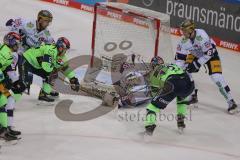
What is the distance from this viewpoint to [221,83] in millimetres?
9977

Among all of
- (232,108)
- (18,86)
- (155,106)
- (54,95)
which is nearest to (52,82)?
(54,95)

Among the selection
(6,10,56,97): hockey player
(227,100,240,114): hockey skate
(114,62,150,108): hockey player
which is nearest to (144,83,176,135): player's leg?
(114,62,150,108): hockey player

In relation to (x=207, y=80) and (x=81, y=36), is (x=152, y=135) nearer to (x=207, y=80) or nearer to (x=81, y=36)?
(x=207, y=80)

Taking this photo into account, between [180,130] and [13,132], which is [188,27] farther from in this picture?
[13,132]

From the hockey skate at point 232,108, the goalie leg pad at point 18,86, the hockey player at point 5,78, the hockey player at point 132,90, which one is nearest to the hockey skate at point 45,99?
the goalie leg pad at point 18,86

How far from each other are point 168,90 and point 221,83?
1756 mm

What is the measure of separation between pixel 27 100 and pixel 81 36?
11.7 ft

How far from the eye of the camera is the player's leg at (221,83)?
9992mm

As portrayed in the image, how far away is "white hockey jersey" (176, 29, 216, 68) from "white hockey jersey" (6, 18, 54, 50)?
2.10 metres

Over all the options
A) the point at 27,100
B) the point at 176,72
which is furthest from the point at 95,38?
the point at 176,72

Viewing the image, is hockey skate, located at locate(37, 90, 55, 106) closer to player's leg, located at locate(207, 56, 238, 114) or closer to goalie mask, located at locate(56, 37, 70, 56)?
goalie mask, located at locate(56, 37, 70, 56)

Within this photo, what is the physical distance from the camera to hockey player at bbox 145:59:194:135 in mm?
8445

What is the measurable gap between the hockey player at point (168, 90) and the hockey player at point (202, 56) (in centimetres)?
131

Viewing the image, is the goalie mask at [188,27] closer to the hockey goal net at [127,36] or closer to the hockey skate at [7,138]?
the hockey goal net at [127,36]
